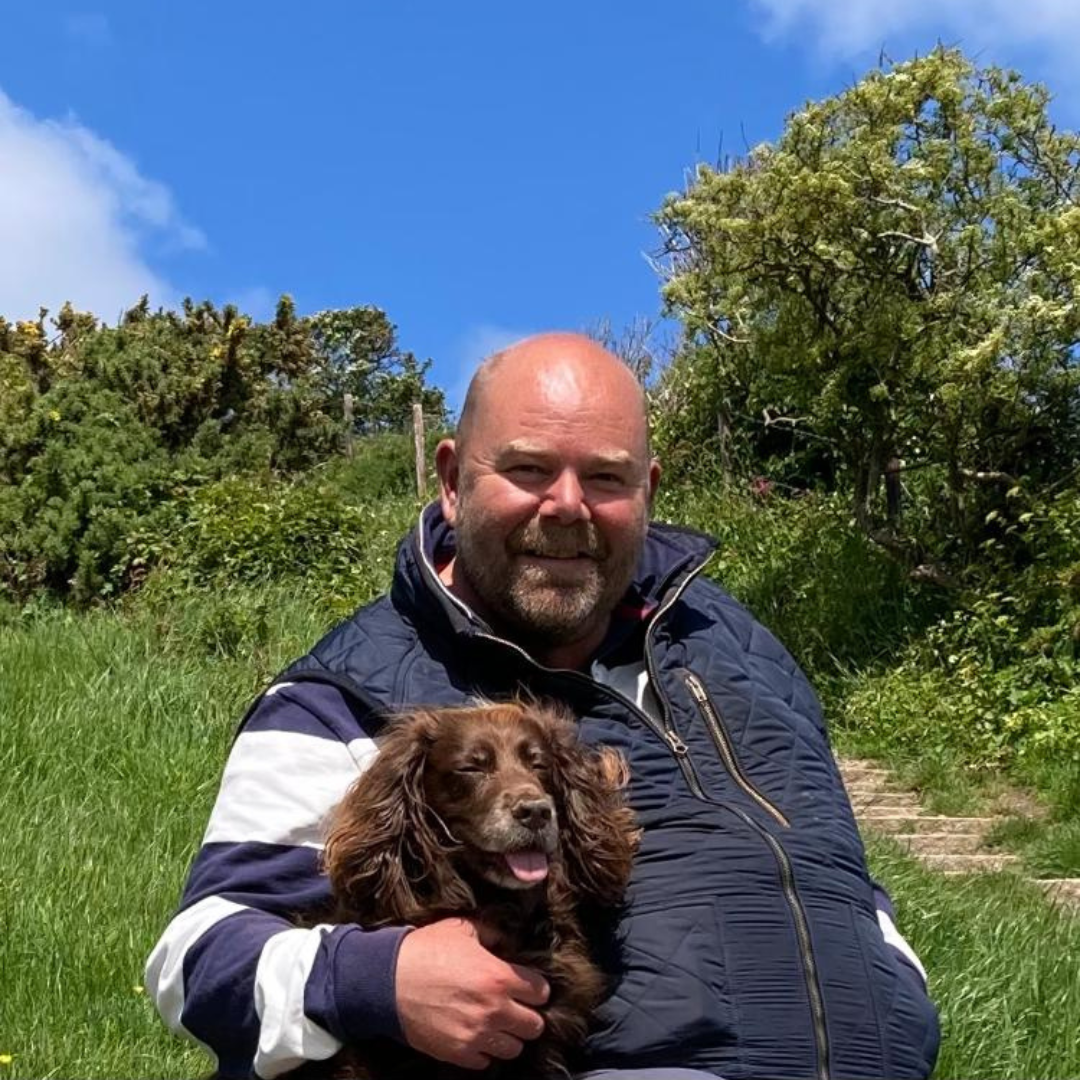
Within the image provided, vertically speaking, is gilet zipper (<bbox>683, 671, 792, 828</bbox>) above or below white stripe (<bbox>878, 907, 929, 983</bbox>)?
above

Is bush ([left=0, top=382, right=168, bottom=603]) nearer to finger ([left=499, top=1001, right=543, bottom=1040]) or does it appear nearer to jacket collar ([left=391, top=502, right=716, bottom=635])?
jacket collar ([left=391, top=502, right=716, bottom=635])

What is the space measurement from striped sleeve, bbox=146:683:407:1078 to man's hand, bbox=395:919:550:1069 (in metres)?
0.03

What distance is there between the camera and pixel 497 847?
2.35 m

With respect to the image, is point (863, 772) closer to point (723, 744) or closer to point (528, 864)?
point (723, 744)

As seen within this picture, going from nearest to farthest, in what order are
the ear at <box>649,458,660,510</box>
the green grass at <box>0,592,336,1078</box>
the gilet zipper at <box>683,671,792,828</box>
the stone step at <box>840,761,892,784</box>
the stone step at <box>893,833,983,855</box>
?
the gilet zipper at <box>683,671,792,828</box> → the ear at <box>649,458,660,510</box> → the green grass at <box>0,592,336,1078</box> → the stone step at <box>893,833,983,855</box> → the stone step at <box>840,761,892,784</box>

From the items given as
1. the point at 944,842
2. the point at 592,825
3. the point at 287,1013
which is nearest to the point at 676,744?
the point at 592,825

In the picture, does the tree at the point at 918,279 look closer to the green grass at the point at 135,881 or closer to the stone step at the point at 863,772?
the stone step at the point at 863,772

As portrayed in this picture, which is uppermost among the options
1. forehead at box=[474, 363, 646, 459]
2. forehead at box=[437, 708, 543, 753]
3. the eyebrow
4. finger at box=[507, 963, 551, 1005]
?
forehead at box=[474, 363, 646, 459]

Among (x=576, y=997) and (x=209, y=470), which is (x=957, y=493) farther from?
(x=576, y=997)

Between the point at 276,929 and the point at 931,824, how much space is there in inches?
254

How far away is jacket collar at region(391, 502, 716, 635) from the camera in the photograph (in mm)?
2688

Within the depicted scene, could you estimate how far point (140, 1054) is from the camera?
367 cm

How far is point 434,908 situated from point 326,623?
265 inches

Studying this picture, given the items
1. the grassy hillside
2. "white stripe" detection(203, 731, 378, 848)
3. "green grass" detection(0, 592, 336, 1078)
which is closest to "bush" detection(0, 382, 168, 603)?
the grassy hillside
